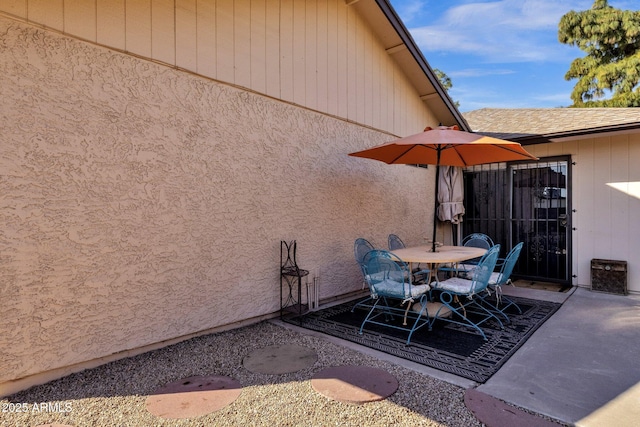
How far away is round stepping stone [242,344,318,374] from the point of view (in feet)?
11.8

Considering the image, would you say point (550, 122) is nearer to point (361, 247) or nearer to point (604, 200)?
point (604, 200)

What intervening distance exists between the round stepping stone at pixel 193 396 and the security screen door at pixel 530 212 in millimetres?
7537

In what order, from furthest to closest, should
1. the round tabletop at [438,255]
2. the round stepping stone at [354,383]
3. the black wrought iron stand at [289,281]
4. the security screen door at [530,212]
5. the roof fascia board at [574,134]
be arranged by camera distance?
the security screen door at [530,212] → the roof fascia board at [574,134] → the black wrought iron stand at [289,281] → the round tabletop at [438,255] → the round stepping stone at [354,383]

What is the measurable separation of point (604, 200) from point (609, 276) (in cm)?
152

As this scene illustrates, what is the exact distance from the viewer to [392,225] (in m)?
7.53

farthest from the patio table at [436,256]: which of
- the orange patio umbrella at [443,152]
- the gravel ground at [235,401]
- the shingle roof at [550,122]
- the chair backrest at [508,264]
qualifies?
the shingle roof at [550,122]

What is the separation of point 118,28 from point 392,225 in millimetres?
5716

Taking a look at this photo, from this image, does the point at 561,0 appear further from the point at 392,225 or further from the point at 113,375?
the point at 113,375

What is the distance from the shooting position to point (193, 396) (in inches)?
121

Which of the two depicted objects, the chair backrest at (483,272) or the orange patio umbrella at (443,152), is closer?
the chair backrest at (483,272)

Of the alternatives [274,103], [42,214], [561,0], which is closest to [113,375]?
[42,214]

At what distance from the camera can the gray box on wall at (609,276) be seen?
22.4 feet

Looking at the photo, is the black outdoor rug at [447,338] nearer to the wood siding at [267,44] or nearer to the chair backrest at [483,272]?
the chair backrest at [483,272]

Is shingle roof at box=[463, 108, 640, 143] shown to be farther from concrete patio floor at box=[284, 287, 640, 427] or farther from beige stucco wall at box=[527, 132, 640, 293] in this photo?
concrete patio floor at box=[284, 287, 640, 427]
